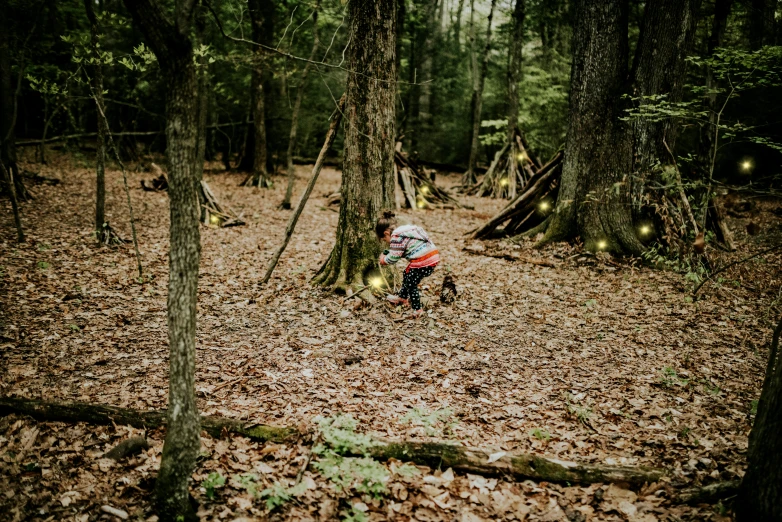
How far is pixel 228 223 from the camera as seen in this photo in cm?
1067

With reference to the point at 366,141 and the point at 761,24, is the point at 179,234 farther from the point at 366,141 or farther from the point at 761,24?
the point at 761,24

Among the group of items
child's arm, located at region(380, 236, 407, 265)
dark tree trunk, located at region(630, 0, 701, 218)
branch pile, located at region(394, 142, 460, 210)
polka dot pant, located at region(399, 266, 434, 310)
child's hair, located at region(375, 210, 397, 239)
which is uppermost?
dark tree trunk, located at region(630, 0, 701, 218)

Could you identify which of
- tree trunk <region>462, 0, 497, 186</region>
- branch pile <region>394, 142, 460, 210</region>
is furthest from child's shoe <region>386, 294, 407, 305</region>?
tree trunk <region>462, 0, 497, 186</region>

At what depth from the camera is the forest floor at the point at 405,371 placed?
3137 millimetres

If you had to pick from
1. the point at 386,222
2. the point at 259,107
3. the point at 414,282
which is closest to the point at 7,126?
the point at 259,107

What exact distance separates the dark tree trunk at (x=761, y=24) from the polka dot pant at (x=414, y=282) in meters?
12.5

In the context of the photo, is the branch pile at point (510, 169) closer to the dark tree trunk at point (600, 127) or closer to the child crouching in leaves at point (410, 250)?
the dark tree trunk at point (600, 127)

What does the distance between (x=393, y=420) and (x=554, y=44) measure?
21.7m

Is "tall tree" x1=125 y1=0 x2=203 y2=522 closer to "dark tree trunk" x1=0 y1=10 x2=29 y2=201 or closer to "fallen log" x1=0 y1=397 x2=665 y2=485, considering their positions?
"fallen log" x1=0 y1=397 x2=665 y2=485

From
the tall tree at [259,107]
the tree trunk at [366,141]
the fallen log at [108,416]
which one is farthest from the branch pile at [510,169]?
the fallen log at [108,416]

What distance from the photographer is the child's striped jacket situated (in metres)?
5.73

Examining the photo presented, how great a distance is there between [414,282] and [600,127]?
196 inches

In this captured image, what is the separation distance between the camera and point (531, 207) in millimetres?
9773

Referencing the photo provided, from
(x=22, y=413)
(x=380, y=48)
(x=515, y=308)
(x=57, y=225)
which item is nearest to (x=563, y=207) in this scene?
(x=515, y=308)
